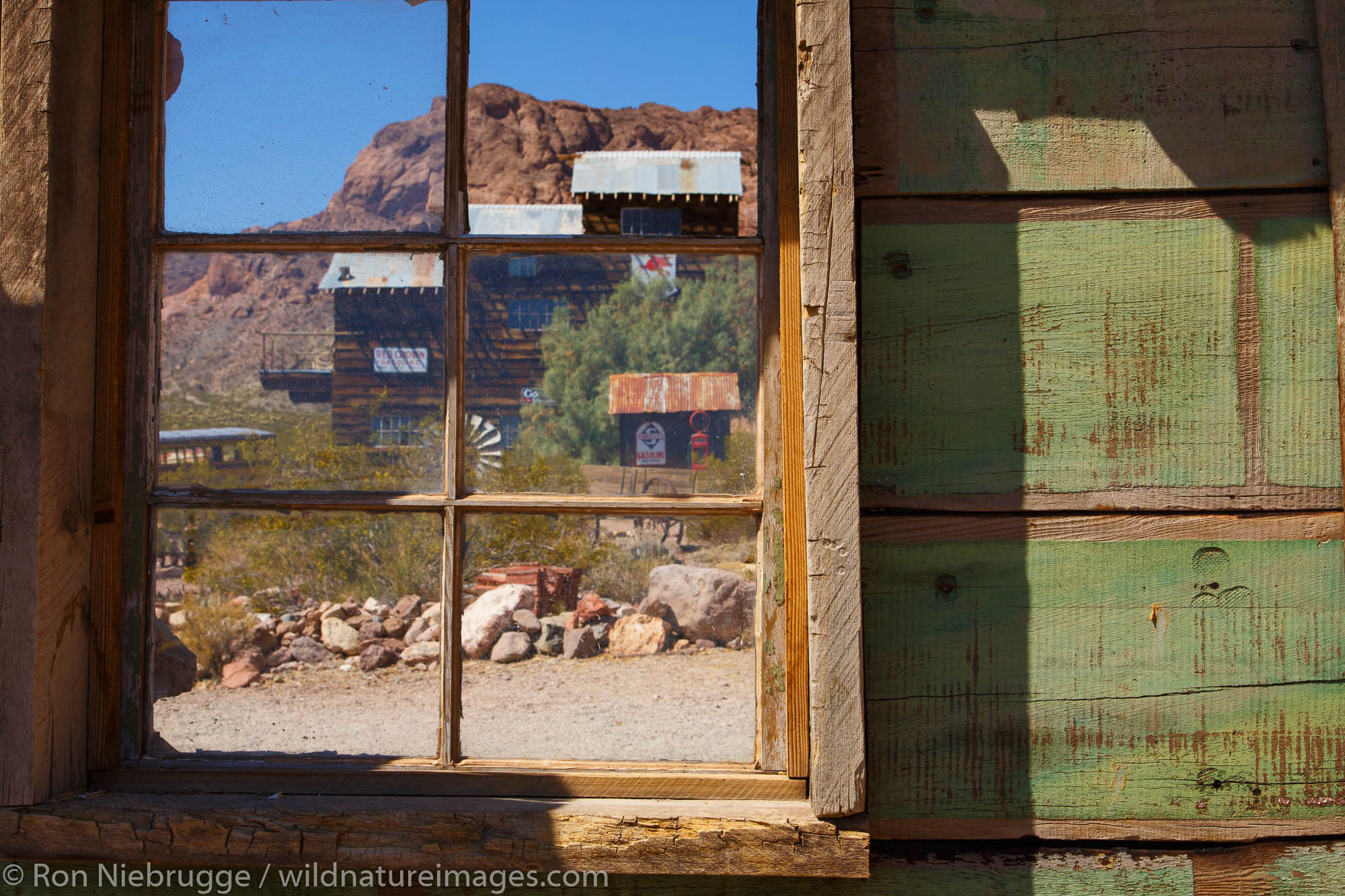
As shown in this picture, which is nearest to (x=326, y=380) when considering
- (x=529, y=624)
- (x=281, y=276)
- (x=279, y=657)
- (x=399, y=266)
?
(x=281, y=276)

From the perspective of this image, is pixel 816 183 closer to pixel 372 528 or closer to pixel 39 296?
pixel 39 296

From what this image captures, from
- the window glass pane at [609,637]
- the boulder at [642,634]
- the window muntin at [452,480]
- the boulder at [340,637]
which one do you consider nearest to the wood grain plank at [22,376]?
the window muntin at [452,480]

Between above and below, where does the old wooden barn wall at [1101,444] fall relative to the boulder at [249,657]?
above

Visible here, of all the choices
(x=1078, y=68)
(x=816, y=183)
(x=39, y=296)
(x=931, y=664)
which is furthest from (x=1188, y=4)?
(x=39, y=296)

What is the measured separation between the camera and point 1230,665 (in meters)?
0.98

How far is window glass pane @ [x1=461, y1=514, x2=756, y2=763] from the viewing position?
1.23 meters

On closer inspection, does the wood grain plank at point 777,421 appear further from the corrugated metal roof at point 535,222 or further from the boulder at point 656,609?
the boulder at point 656,609

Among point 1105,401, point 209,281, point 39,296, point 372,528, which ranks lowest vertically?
point 372,528

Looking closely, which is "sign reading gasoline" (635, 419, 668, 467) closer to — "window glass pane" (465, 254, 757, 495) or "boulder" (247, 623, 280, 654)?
"window glass pane" (465, 254, 757, 495)

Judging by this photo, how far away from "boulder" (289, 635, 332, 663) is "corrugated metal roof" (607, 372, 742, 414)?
1336mm

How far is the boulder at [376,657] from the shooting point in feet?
6.37

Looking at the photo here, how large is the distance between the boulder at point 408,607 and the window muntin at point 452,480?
583mm

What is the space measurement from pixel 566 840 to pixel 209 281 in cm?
174

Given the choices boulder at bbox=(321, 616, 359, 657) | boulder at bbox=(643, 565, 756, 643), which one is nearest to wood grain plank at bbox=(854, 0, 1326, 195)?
boulder at bbox=(643, 565, 756, 643)
